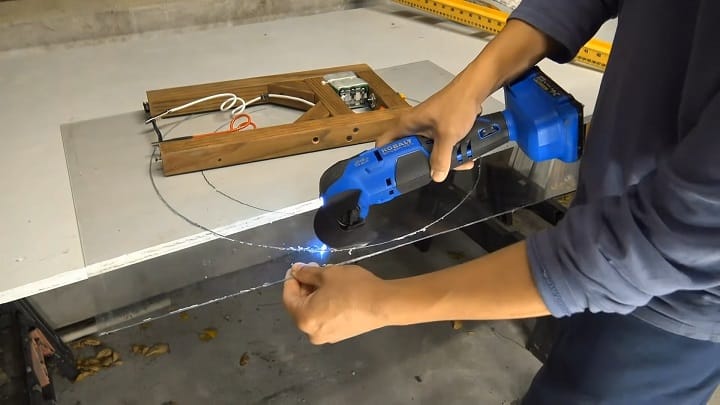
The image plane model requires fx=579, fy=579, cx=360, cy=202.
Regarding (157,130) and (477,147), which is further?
(157,130)

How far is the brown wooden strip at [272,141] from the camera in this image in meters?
0.78

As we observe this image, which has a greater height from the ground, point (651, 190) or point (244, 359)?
point (651, 190)

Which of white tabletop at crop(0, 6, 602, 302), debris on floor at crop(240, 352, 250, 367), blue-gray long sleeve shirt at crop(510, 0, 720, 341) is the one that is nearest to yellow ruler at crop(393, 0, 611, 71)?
white tabletop at crop(0, 6, 602, 302)

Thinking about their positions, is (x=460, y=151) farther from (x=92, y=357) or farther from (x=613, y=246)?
(x=92, y=357)

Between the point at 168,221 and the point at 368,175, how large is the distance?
26 centimetres

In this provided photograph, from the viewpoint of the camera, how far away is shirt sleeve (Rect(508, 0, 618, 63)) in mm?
664

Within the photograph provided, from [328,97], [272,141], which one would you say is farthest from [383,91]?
[272,141]

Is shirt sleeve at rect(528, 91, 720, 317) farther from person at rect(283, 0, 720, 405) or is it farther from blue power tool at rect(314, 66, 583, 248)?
blue power tool at rect(314, 66, 583, 248)

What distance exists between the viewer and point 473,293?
489 millimetres

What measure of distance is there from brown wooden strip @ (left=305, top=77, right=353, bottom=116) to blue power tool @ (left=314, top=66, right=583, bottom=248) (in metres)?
0.19

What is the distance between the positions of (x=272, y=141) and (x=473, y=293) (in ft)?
1.39

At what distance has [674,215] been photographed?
0.40 m

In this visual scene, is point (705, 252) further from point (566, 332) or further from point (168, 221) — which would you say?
point (168, 221)

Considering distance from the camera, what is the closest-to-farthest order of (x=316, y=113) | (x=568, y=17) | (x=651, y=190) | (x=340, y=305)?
(x=651, y=190)
(x=340, y=305)
(x=568, y=17)
(x=316, y=113)
